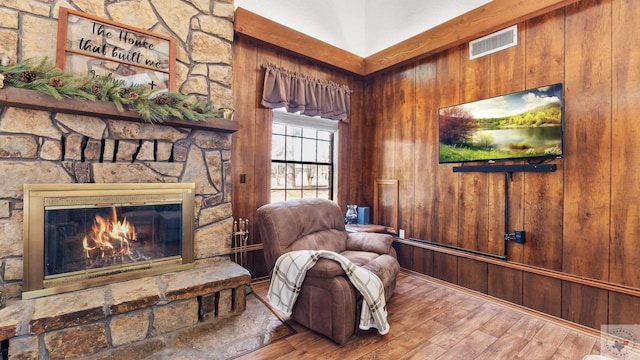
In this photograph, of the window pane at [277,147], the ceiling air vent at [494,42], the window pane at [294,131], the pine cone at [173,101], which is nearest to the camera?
the pine cone at [173,101]

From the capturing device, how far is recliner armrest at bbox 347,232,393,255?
2844 mm

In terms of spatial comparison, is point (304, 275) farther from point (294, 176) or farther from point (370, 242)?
point (294, 176)

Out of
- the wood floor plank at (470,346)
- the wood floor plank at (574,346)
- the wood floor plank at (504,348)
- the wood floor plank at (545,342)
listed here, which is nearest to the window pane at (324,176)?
the wood floor plank at (470,346)

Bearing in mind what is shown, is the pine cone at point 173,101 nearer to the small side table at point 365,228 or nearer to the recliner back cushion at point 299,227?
the recliner back cushion at point 299,227

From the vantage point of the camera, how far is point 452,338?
211 centimetres

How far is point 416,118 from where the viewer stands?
3.50 metres

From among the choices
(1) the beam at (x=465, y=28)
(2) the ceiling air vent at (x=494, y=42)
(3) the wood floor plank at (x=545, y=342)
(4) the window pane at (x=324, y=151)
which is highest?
(1) the beam at (x=465, y=28)

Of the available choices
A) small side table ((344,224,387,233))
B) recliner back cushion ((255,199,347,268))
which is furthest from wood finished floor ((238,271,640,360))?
small side table ((344,224,387,233))

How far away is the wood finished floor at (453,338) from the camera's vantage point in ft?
6.29

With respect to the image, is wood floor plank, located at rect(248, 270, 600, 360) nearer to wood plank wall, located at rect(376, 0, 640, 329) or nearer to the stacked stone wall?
wood plank wall, located at rect(376, 0, 640, 329)

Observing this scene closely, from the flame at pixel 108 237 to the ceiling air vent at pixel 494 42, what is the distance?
3.75 m

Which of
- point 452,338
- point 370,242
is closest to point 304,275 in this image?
point 370,242

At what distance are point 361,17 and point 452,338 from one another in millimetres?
4160

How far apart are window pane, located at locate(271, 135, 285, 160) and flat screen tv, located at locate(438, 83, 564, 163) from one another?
1.92 metres
